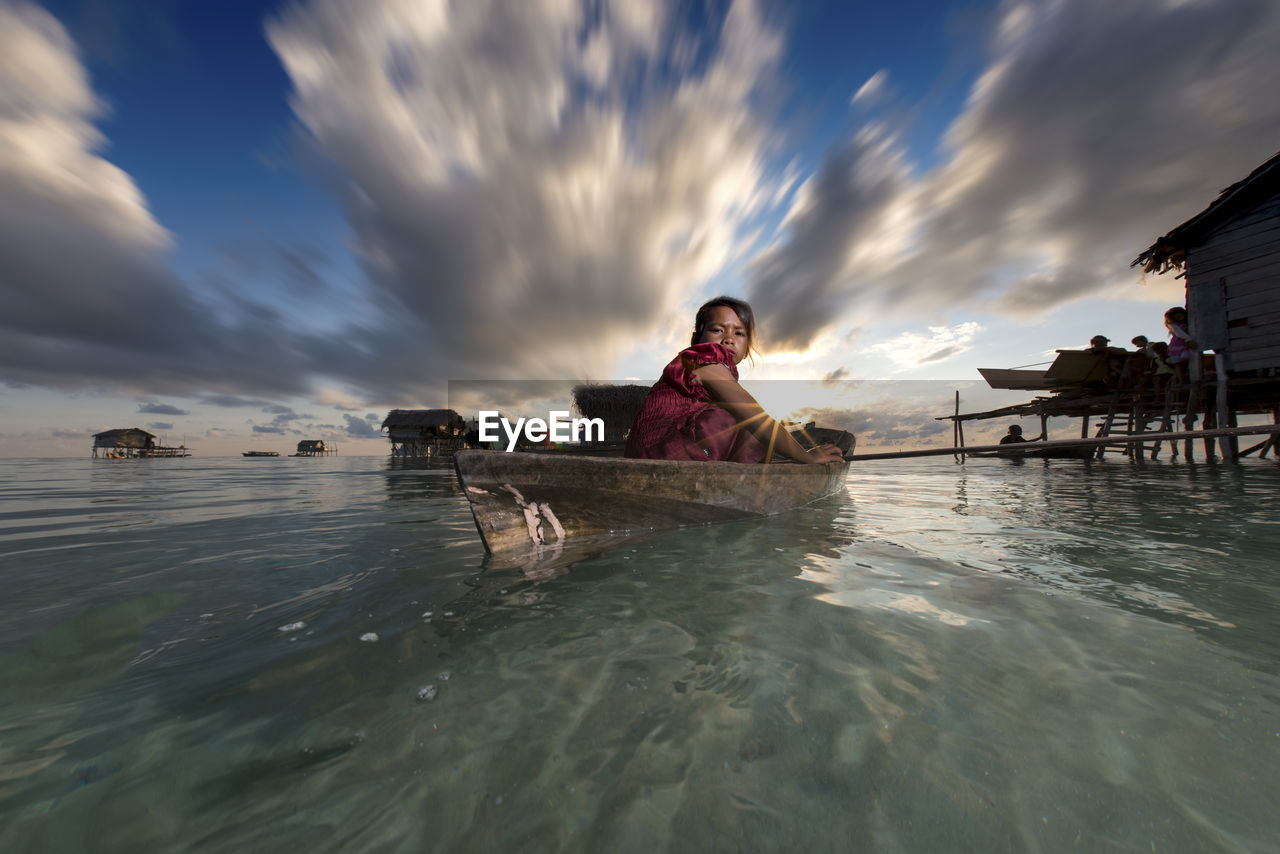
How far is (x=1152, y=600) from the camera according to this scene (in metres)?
1.82

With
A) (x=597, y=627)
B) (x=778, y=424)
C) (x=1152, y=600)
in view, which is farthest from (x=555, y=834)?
(x=778, y=424)

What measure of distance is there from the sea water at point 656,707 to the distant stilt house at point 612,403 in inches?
672

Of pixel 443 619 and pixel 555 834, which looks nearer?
pixel 555 834

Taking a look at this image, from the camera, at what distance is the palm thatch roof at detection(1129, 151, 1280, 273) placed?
26.7 feet

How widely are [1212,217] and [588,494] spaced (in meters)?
14.6

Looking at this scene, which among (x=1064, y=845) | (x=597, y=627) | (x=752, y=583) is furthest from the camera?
(x=752, y=583)

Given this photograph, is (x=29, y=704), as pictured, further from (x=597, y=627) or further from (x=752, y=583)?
(x=752, y=583)

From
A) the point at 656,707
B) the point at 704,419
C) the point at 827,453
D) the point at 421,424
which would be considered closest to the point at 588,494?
the point at 704,419

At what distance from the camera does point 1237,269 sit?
29.0 feet

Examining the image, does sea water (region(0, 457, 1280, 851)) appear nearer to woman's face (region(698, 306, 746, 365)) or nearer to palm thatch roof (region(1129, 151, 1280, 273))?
woman's face (region(698, 306, 746, 365))

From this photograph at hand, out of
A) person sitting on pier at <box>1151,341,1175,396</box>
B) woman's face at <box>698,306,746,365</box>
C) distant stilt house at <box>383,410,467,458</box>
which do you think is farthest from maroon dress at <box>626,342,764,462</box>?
distant stilt house at <box>383,410,467,458</box>

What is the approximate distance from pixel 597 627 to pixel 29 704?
66.3 inches

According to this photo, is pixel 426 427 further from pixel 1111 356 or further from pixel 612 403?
pixel 1111 356

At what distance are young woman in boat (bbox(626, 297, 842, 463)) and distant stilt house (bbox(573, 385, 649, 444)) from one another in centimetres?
1548
